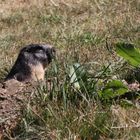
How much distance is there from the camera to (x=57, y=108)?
345 centimetres

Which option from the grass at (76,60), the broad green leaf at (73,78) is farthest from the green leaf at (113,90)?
the broad green leaf at (73,78)

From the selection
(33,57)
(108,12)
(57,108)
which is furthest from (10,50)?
(57,108)

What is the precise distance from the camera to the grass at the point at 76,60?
3.29 meters

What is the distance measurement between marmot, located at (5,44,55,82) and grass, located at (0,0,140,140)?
0.09 m

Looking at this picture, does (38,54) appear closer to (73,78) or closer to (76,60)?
(76,60)

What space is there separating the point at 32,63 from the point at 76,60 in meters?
0.39

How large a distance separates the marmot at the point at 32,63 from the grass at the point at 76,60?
0.09 meters

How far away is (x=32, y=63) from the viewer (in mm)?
4441

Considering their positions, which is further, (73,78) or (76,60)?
(76,60)

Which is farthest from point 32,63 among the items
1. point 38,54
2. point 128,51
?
point 128,51

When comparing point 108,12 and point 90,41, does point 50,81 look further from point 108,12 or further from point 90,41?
point 108,12

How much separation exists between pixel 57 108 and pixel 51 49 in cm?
122

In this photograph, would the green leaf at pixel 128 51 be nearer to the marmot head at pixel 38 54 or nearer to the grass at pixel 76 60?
the grass at pixel 76 60

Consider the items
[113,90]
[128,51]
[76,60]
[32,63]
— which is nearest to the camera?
[113,90]
